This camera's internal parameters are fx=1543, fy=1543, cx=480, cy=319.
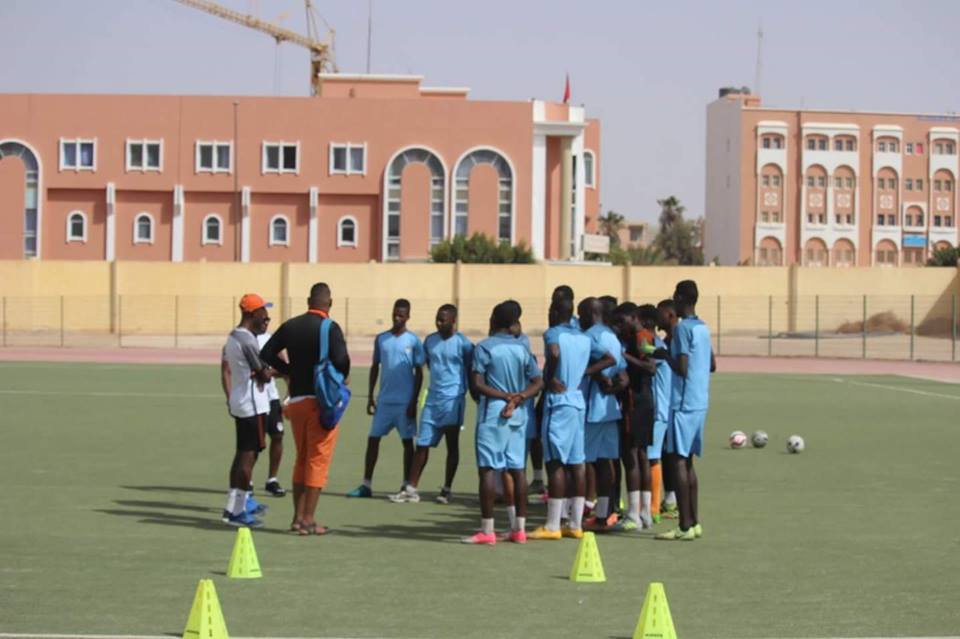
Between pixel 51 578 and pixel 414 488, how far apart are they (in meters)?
5.25

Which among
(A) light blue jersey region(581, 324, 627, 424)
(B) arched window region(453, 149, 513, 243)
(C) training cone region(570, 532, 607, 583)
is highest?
(B) arched window region(453, 149, 513, 243)

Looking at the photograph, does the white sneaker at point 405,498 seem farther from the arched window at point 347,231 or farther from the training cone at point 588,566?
the arched window at point 347,231

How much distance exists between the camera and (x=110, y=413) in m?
24.8

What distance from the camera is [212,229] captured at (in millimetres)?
78438

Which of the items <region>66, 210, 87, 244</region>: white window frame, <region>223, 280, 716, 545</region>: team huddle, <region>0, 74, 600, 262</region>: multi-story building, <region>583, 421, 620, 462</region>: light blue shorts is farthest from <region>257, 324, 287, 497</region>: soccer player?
<region>66, 210, 87, 244</region>: white window frame

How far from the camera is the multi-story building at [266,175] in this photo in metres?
76.5

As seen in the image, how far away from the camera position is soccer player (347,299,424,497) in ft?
50.5

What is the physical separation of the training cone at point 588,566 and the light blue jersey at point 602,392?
257cm

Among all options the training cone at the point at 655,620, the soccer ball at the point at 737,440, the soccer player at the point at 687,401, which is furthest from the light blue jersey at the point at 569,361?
the soccer ball at the point at 737,440

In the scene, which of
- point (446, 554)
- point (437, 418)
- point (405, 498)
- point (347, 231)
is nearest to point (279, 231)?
point (347, 231)

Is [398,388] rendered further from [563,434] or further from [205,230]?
[205,230]

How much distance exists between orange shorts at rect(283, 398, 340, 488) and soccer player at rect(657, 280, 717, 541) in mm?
2861

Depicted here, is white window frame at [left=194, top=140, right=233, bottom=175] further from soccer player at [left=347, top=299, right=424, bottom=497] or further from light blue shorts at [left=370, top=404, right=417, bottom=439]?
light blue shorts at [left=370, top=404, right=417, bottom=439]

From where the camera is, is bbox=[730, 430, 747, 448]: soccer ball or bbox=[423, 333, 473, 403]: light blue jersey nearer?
bbox=[423, 333, 473, 403]: light blue jersey
